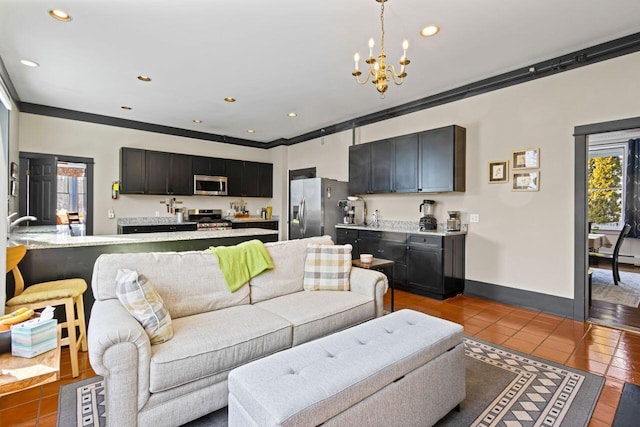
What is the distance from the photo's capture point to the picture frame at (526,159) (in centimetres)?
381

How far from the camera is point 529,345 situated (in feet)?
9.41

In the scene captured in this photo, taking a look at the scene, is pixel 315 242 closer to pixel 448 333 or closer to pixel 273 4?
pixel 448 333

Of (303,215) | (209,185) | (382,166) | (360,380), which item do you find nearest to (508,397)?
(360,380)

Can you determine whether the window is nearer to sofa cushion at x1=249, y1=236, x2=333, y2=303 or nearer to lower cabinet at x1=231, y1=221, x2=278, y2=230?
lower cabinet at x1=231, y1=221, x2=278, y2=230

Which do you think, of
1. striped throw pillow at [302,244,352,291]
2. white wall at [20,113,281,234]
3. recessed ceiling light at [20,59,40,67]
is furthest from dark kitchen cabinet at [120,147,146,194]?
striped throw pillow at [302,244,352,291]

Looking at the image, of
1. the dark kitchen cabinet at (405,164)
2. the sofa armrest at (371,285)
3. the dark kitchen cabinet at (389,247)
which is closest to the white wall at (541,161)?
the dark kitchen cabinet at (405,164)

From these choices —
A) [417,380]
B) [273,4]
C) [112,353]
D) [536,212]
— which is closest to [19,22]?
[273,4]

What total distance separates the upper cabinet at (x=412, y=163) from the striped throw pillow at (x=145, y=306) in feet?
12.4

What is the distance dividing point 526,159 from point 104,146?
6718 millimetres

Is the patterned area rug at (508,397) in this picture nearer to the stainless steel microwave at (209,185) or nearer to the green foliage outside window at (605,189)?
the stainless steel microwave at (209,185)

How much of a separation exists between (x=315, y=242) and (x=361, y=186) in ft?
8.41

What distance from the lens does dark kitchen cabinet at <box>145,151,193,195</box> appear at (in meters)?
6.10

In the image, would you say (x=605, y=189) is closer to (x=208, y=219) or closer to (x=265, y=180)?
(x=265, y=180)

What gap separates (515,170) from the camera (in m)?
3.98
